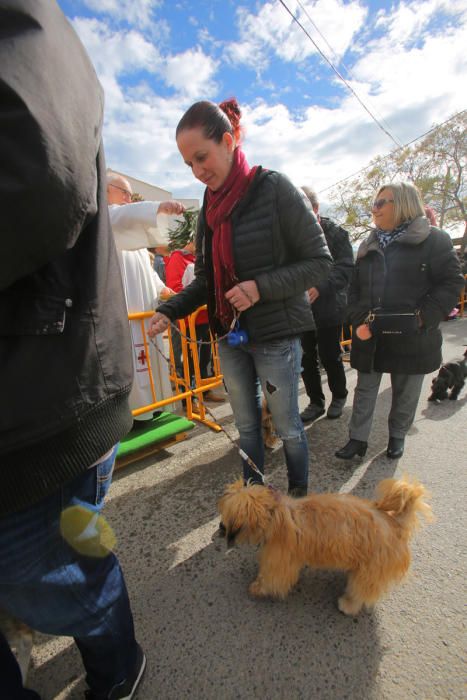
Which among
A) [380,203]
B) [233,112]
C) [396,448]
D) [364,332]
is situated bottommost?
[396,448]

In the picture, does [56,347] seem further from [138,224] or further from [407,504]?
[138,224]

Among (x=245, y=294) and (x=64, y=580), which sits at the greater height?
(x=245, y=294)

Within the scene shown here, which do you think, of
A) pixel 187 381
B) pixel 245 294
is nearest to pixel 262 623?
pixel 245 294

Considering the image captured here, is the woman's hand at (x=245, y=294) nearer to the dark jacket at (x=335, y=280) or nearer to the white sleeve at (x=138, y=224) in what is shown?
the white sleeve at (x=138, y=224)

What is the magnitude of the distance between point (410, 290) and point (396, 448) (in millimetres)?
1323

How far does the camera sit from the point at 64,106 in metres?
0.68

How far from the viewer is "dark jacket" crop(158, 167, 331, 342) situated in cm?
171

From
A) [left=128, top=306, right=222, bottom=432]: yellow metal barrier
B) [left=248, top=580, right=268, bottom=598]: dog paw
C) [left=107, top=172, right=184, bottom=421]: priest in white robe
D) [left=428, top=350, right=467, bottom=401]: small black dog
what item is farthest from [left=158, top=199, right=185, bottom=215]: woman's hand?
[left=428, top=350, right=467, bottom=401]: small black dog

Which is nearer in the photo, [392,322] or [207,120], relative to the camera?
[207,120]

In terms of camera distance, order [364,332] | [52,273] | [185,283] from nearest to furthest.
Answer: [52,273], [364,332], [185,283]

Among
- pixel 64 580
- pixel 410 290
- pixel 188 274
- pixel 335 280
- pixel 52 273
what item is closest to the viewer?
pixel 52 273

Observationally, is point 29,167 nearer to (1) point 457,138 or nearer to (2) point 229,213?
(2) point 229,213

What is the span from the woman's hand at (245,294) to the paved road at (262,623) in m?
1.48

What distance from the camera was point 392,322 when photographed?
8.96ft
